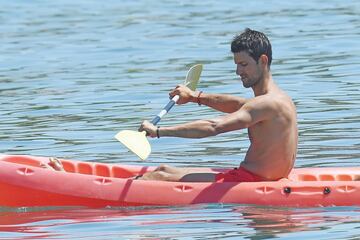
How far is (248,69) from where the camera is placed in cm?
960

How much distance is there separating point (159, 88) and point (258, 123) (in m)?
6.62

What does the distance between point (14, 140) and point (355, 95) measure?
401 centimetres

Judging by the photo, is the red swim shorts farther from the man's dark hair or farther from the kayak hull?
the man's dark hair

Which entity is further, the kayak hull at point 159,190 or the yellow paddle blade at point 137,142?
the yellow paddle blade at point 137,142

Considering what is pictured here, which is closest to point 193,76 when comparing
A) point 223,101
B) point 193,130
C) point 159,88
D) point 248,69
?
point 223,101

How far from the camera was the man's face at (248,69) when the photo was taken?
9.59m

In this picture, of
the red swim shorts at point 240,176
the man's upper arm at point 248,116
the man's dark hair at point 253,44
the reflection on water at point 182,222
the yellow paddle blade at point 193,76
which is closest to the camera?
the reflection on water at point 182,222

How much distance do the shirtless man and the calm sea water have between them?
0.32m

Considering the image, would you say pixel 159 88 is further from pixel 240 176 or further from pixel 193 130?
pixel 193 130

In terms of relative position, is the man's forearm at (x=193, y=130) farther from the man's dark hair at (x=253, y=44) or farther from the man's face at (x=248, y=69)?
the man's dark hair at (x=253, y=44)

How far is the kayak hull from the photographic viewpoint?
950cm

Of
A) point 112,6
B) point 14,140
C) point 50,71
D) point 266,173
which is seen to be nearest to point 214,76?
point 50,71

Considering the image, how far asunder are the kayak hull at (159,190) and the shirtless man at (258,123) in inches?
5.3

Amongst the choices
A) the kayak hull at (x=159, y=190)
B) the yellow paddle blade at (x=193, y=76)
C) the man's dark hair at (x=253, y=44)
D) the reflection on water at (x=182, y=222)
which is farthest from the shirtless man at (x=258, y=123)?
the yellow paddle blade at (x=193, y=76)
